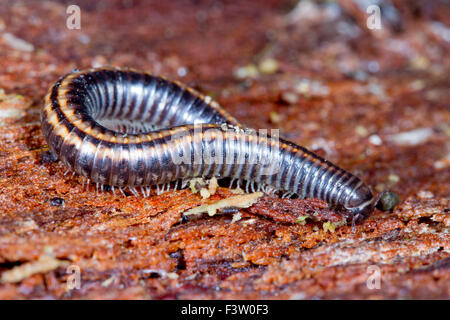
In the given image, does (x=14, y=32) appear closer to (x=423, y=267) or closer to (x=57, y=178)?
(x=57, y=178)

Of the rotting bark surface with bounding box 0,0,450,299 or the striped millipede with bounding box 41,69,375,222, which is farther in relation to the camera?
the striped millipede with bounding box 41,69,375,222

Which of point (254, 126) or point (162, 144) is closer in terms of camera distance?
point (162, 144)

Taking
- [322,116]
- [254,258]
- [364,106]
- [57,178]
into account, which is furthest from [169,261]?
[364,106]

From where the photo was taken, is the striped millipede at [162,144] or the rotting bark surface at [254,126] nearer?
the rotting bark surface at [254,126]

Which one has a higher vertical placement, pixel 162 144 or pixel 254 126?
pixel 254 126
